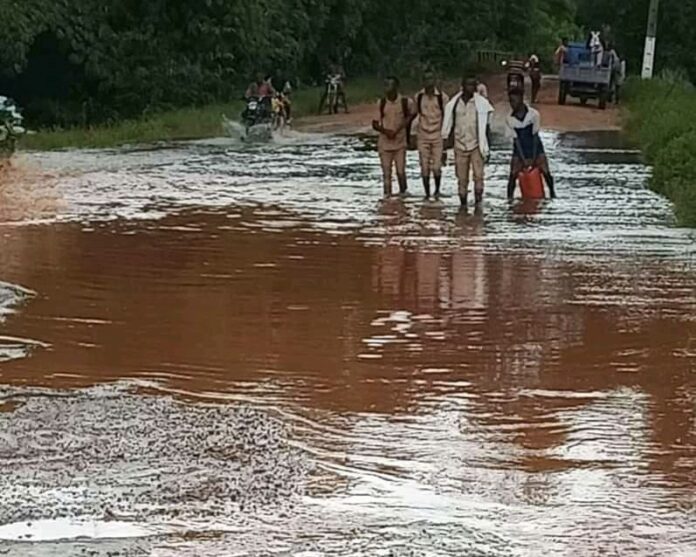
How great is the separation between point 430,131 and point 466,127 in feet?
3.06

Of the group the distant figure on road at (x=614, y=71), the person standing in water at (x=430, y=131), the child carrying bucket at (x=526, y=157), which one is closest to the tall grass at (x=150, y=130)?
the distant figure on road at (x=614, y=71)

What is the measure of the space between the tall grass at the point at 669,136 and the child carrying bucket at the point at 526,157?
62.2 inches

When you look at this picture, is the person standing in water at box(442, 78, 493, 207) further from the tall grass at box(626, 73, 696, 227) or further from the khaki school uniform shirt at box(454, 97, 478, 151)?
the tall grass at box(626, 73, 696, 227)

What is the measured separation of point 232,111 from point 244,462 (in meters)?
29.9

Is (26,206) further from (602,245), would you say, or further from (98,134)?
(98,134)

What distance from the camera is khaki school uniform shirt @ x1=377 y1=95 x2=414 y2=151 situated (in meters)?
17.8

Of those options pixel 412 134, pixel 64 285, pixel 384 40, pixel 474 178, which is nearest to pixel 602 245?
pixel 474 178

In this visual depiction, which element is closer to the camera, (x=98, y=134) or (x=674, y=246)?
(x=674, y=246)

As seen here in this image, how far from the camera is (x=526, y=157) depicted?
17641 millimetres

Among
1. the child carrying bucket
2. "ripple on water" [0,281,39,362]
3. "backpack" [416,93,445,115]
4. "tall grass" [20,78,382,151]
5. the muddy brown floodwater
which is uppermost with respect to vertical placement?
"backpack" [416,93,445,115]

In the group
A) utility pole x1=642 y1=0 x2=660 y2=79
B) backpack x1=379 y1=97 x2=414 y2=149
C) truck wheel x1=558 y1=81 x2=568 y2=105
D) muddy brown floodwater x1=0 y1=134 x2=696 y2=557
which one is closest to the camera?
muddy brown floodwater x1=0 y1=134 x2=696 y2=557

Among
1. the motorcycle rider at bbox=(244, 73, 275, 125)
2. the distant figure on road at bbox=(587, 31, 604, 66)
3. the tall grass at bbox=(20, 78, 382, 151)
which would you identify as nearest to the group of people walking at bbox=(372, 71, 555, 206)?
the tall grass at bbox=(20, 78, 382, 151)

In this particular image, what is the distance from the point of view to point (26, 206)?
1673 cm

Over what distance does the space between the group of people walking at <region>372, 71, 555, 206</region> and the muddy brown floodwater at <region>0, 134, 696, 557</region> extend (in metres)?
0.99
